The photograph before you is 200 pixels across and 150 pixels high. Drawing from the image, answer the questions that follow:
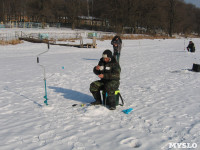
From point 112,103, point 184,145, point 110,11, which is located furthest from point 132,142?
point 110,11

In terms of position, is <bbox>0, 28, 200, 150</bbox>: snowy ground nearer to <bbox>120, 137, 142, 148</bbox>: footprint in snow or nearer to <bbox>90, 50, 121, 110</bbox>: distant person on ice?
<bbox>120, 137, 142, 148</bbox>: footprint in snow

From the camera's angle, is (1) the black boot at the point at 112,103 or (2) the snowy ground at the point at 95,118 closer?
(2) the snowy ground at the point at 95,118

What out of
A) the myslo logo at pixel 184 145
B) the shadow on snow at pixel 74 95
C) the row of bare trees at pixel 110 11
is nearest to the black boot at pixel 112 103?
the shadow on snow at pixel 74 95

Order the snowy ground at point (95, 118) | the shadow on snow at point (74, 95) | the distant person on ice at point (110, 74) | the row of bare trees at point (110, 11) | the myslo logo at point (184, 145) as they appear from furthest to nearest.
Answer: the row of bare trees at point (110, 11), the shadow on snow at point (74, 95), the distant person on ice at point (110, 74), the snowy ground at point (95, 118), the myslo logo at point (184, 145)

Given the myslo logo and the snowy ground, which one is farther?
the snowy ground

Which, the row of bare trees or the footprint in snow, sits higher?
the row of bare trees

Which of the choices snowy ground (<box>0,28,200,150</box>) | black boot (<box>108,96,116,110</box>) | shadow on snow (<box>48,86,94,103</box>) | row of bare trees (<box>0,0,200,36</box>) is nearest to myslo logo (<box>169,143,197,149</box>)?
snowy ground (<box>0,28,200,150</box>)

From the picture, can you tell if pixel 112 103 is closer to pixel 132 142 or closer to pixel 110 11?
pixel 132 142

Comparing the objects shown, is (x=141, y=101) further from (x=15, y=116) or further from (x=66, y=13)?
(x=66, y=13)

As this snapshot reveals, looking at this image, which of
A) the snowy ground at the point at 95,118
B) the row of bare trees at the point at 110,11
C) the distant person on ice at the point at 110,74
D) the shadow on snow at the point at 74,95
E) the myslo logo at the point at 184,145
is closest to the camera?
the myslo logo at the point at 184,145

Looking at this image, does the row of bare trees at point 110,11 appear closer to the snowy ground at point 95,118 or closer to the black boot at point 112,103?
the snowy ground at point 95,118

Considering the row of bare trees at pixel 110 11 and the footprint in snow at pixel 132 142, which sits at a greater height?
the row of bare trees at pixel 110 11

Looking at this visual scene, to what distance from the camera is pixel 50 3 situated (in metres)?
66.5

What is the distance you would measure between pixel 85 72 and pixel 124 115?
5848mm
